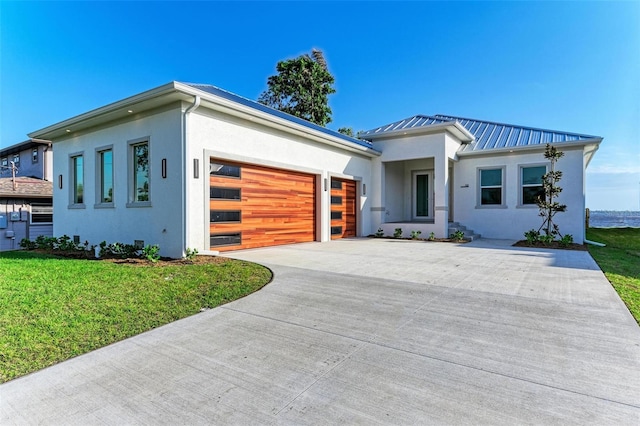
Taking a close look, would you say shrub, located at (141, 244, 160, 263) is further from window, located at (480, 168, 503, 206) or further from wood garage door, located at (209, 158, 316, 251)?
window, located at (480, 168, 503, 206)

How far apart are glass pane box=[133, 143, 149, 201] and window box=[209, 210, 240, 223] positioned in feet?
5.86

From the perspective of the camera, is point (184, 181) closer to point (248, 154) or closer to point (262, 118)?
point (248, 154)

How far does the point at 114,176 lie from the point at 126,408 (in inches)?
332

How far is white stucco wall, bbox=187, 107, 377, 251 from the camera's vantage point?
7742mm

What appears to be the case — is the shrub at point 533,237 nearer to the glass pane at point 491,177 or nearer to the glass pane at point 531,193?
the glass pane at point 531,193

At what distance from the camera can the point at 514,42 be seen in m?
12.0

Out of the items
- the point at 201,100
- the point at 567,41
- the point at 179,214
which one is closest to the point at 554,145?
the point at 567,41

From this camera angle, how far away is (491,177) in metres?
13.7

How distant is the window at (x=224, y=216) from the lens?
27.2ft

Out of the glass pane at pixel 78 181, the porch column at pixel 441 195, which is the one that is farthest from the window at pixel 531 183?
the glass pane at pixel 78 181

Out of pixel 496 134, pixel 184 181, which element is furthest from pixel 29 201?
pixel 496 134

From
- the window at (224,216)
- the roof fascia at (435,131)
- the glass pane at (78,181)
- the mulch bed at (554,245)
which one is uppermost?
the roof fascia at (435,131)

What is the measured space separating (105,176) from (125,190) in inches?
56.5

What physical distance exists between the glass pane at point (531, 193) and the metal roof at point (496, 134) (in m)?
1.73
